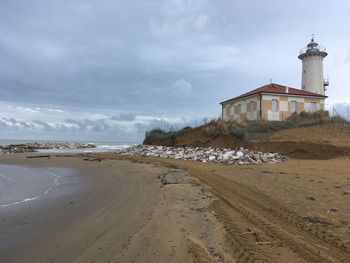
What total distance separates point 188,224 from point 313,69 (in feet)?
130

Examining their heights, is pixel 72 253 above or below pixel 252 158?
below

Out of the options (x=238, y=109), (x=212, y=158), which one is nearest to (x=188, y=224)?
(x=212, y=158)

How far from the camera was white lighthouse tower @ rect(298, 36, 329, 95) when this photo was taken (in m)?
41.9

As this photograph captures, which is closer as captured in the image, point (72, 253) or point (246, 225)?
point (72, 253)

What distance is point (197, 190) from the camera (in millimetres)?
10789

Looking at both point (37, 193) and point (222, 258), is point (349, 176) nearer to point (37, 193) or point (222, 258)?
point (222, 258)

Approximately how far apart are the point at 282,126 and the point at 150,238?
915 inches

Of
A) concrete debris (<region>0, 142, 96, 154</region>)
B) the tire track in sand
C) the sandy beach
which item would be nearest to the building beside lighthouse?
the sandy beach

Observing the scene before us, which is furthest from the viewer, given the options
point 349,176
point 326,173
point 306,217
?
point 326,173

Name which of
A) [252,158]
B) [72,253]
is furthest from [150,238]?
[252,158]

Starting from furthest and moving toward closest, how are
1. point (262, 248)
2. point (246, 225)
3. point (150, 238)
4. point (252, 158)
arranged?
point (252, 158) → point (246, 225) → point (150, 238) → point (262, 248)

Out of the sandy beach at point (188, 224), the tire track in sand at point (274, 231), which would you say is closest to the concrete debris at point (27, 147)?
the sandy beach at point (188, 224)

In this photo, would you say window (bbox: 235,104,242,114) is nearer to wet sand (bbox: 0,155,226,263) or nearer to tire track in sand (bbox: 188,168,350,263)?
wet sand (bbox: 0,155,226,263)

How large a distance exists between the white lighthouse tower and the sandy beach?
3214 cm
